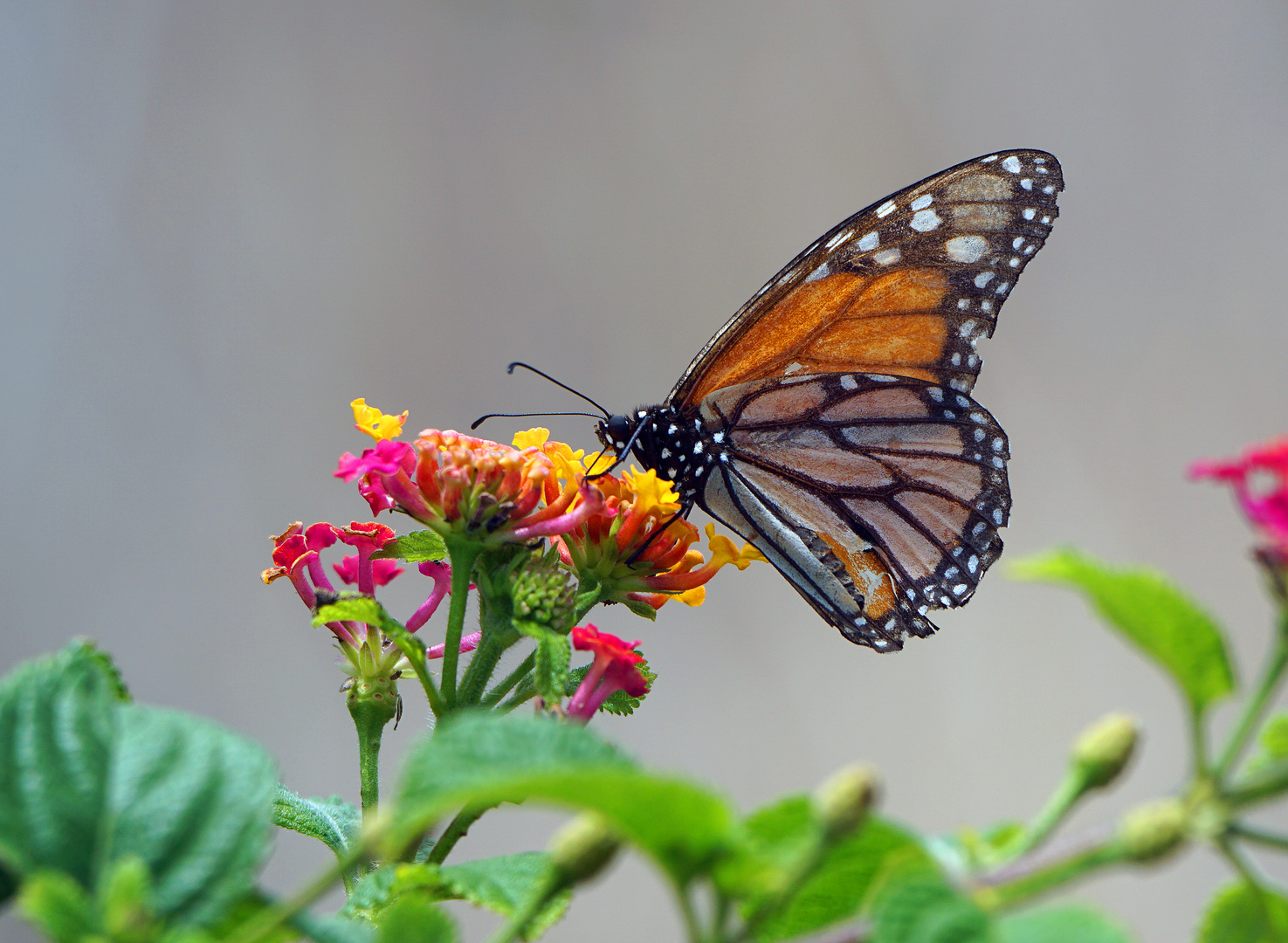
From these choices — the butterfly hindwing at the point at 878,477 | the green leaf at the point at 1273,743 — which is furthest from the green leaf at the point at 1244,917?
the butterfly hindwing at the point at 878,477

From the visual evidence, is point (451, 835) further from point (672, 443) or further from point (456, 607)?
point (672, 443)

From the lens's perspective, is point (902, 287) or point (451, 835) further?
point (902, 287)

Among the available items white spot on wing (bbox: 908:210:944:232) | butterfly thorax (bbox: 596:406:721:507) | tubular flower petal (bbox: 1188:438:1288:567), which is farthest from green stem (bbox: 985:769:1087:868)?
white spot on wing (bbox: 908:210:944:232)

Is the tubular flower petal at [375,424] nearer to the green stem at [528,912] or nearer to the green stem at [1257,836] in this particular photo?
the green stem at [528,912]

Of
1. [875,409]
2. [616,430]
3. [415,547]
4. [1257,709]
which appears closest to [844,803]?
[1257,709]

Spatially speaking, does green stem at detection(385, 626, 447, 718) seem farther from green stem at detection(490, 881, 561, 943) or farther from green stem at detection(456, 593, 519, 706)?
green stem at detection(490, 881, 561, 943)

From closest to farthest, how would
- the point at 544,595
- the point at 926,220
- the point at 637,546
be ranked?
the point at 544,595, the point at 637,546, the point at 926,220
